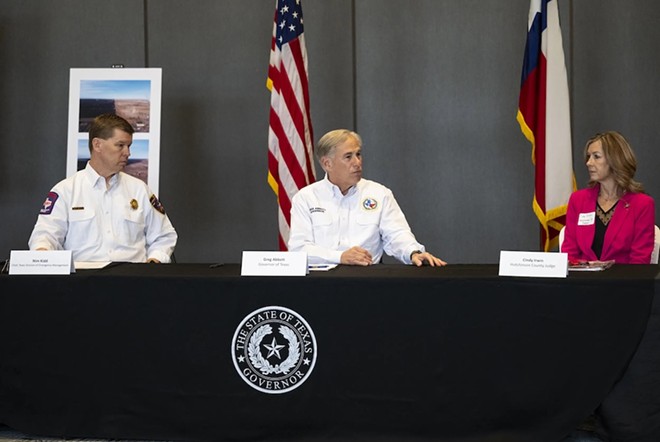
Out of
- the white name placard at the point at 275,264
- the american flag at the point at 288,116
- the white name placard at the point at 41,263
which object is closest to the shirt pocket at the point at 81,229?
the white name placard at the point at 41,263

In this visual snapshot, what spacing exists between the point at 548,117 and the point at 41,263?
2.76 metres

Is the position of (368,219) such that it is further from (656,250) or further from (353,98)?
(353,98)

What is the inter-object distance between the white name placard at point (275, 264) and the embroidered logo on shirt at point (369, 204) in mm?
973

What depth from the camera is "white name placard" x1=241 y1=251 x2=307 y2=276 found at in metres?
2.72

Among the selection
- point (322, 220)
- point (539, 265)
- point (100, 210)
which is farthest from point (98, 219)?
point (539, 265)

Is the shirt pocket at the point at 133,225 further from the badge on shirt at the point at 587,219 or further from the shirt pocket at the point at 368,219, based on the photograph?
the badge on shirt at the point at 587,219

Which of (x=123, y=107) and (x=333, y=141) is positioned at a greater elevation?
(x=123, y=107)

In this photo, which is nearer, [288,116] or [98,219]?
[98,219]

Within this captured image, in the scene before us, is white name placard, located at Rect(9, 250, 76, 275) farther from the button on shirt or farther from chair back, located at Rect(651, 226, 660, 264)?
chair back, located at Rect(651, 226, 660, 264)

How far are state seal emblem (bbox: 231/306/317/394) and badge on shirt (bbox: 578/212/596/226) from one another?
1598 mm

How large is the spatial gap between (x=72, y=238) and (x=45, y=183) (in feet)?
7.31

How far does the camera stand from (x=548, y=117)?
432 centimetres

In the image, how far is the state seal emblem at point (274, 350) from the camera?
2.67 meters

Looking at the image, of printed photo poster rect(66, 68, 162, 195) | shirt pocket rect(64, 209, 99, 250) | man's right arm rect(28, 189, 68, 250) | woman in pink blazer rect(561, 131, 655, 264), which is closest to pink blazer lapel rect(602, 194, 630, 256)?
woman in pink blazer rect(561, 131, 655, 264)
